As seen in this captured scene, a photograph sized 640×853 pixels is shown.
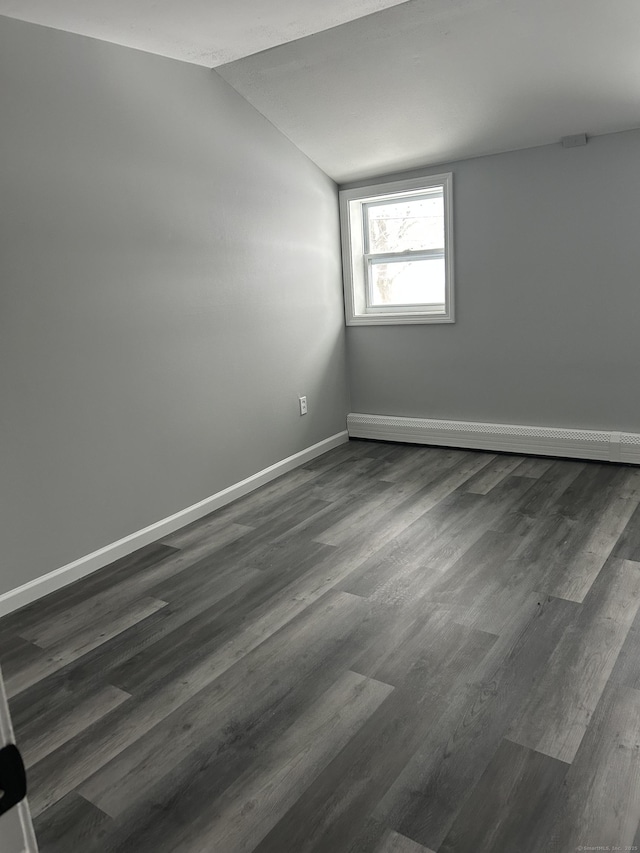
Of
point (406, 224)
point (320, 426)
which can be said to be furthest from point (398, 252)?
point (320, 426)

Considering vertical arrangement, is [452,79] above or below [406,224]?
above

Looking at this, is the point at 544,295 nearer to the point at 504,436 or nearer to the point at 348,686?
the point at 504,436

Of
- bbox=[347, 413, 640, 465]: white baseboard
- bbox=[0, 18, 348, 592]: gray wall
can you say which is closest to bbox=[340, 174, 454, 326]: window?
bbox=[0, 18, 348, 592]: gray wall

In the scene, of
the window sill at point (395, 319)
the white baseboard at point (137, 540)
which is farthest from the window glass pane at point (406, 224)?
the white baseboard at point (137, 540)

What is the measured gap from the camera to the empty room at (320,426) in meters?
1.71

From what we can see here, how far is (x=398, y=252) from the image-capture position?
477 centimetres

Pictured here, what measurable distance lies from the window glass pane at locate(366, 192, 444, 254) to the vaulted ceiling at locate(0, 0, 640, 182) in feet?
1.27

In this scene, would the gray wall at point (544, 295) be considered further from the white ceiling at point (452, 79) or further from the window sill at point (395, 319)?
the white ceiling at point (452, 79)

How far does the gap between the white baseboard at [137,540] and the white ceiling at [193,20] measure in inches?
88.3

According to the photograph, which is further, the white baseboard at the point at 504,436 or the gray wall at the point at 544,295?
the white baseboard at the point at 504,436

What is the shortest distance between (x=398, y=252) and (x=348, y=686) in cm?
345

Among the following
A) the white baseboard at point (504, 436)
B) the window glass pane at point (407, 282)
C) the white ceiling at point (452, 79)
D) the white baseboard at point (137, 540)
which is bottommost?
the white baseboard at point (137, 540)

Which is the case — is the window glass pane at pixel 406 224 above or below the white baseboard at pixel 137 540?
above

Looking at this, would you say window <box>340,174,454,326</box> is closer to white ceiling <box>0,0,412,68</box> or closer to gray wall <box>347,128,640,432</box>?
gray wall <box>347,128,640,432</box>
